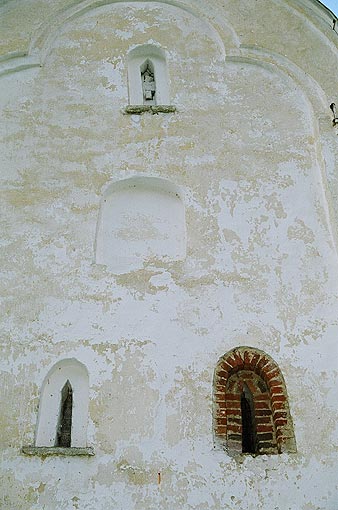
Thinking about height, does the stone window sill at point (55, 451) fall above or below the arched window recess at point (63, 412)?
below

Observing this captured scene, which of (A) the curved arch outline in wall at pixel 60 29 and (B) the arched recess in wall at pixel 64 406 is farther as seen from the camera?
(A) the curved arch outline in wall at pixel 60 29

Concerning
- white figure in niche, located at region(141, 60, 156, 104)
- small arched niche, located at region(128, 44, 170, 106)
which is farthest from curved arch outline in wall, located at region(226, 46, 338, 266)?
white figure in niche, located at region(141, 60, 156, 104)

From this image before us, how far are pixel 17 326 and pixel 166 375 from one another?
4.64 feet

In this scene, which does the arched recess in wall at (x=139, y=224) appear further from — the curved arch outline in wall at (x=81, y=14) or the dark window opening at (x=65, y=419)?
the curved arch outline in wall at (x=81, y=14)

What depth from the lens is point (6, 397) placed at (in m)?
5.43

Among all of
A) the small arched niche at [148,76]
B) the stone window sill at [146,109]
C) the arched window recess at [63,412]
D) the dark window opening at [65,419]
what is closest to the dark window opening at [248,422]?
the arched window recess at [63,412]

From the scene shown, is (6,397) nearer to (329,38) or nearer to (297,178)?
(297,178)

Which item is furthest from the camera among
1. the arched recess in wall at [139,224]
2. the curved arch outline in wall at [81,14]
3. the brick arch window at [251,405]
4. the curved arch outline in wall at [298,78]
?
the curved arch outline in wall at [81,14]

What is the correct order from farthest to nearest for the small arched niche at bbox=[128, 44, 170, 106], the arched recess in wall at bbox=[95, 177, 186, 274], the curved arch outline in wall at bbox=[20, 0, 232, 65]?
1. the curved arch outline in wall at bbox=[20, 0, 232, 65]
2. the small arched niche at bbox=[128, 44, 170, 106]
3. the arched recess in wall at bbox=[95, 177, 186, 274]

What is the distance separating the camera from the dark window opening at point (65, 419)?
17.7ft

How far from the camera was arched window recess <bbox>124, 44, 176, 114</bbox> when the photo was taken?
7.23 m

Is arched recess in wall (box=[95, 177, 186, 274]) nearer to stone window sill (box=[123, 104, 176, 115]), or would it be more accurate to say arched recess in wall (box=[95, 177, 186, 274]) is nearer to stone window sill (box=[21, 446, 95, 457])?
stone window sill (box=[123, 104, 176, 115])

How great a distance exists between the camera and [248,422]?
5.57 m

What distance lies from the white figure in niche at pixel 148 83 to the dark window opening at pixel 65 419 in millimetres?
3596
